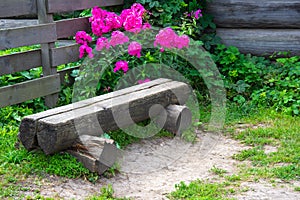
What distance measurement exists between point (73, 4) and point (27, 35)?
2.85 feet

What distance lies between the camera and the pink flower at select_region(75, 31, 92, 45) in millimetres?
6141

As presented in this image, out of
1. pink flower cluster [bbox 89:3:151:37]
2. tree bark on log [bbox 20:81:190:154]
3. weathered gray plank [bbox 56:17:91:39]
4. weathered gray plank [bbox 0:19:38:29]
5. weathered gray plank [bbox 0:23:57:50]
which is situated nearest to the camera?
tree bark on log [bbox 20:81:190:154]

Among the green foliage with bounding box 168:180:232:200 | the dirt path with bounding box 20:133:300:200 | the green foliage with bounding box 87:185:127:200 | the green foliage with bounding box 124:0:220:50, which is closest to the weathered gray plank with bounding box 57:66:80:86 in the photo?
the green foliage with bounding box 124:0:220:50

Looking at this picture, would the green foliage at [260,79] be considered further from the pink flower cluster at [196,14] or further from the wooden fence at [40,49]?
the wooden fence at [40,49]

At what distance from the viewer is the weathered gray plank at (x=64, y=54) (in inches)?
227

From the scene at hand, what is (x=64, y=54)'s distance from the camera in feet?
19.5

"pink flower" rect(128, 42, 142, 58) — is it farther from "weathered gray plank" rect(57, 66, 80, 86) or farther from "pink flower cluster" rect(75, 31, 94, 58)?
"weathered gray plank" rect(57, 66, 80, 86)

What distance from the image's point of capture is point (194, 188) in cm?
416

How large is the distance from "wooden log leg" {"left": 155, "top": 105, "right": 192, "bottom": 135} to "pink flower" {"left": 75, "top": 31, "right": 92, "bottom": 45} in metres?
1.43

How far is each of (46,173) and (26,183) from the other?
8.5 inches

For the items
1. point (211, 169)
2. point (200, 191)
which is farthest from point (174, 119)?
point (200, 191)

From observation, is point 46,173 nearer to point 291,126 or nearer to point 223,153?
point 223,153

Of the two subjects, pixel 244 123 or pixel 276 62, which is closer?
pixel 244 123

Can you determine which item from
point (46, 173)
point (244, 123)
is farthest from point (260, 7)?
point (46, 173)
